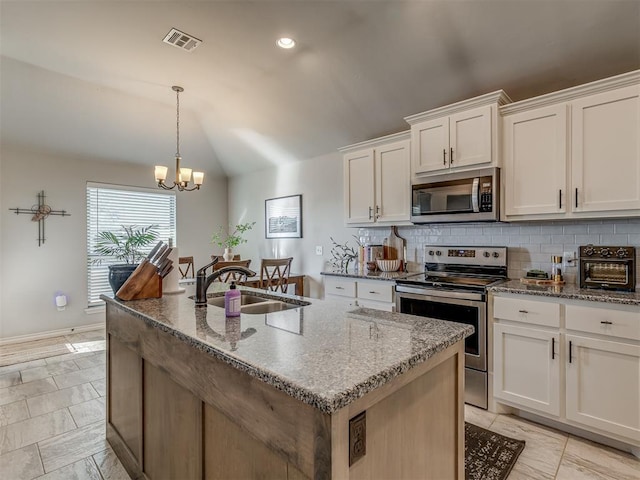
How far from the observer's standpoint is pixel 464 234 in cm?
326

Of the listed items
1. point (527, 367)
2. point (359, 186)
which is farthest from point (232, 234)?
point (527, 367)

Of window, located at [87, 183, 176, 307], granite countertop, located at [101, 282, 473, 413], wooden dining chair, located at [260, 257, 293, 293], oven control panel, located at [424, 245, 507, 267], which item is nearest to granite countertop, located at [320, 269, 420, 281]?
oven control panel, located at [424, 245, 507, 267]

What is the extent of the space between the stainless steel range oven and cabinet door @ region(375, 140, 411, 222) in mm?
580

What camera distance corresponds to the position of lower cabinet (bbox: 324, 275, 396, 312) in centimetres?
311

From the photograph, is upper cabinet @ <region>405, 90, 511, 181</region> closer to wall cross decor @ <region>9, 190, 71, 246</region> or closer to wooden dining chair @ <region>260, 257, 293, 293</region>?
wooden dining chair @ <region>260, 257, 293, 293</region>

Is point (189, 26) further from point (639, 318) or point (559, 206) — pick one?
point (639, 318)

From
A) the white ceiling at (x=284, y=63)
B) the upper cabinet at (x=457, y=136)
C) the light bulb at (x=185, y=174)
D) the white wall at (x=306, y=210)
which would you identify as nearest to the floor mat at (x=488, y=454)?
the upper cabinet at (x=457, y=136)

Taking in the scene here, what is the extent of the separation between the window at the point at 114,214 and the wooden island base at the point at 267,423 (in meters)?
3.79

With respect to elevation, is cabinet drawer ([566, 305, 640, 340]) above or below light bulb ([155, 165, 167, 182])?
below

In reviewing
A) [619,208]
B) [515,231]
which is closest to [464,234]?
[515,231]

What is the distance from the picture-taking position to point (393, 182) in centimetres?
340

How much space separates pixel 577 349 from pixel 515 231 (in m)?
1.12

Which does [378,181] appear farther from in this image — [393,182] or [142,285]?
[142,285]

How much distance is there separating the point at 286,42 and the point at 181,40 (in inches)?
36.8
